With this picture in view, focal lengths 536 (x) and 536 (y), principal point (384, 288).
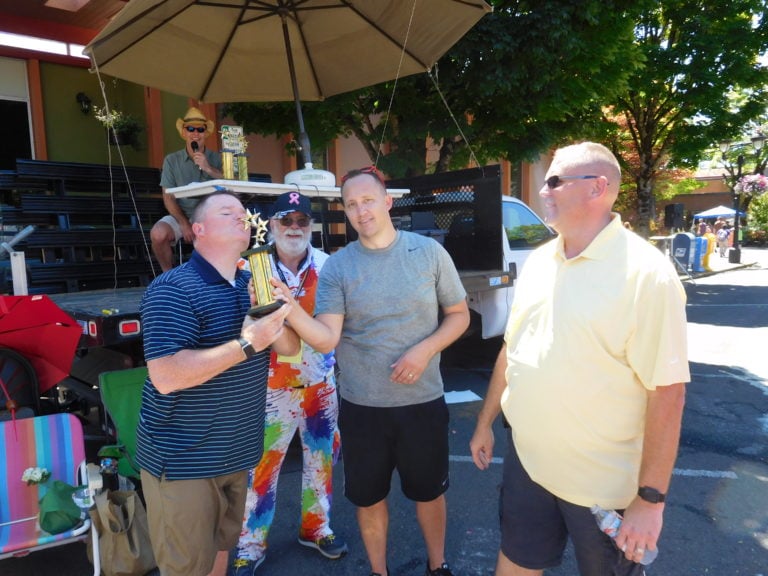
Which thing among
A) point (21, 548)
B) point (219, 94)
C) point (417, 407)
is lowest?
point (21, 548)

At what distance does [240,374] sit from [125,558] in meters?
1.22

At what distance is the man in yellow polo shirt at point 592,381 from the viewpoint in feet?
5.07

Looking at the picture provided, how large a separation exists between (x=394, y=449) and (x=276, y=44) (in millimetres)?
3700

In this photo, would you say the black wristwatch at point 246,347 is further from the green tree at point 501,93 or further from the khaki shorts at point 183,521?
the green tree at point 501,93

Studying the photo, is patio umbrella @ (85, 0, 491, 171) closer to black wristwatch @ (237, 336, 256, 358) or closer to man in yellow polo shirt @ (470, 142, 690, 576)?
black wristwatch @ (237, 336, 256, 358)

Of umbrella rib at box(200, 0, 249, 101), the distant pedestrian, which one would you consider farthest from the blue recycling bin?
umbrella rib at box(200, 0, 249, 101)

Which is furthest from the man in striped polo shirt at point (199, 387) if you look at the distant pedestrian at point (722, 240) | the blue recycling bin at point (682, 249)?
the distant pedestrian at point (722, 240)

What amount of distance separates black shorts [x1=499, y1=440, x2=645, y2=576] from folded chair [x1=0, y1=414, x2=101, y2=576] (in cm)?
192

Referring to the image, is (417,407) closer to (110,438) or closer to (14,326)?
(14,326)

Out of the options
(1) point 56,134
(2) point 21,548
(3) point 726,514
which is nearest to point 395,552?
(2) point 21,548

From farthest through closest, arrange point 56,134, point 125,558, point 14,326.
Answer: point 56,134 → point 14,326 → point 125,558

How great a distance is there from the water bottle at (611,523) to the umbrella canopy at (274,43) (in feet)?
11.6

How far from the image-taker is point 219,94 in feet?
15.9

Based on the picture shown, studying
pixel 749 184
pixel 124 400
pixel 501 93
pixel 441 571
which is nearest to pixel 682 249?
pixel 749 184
